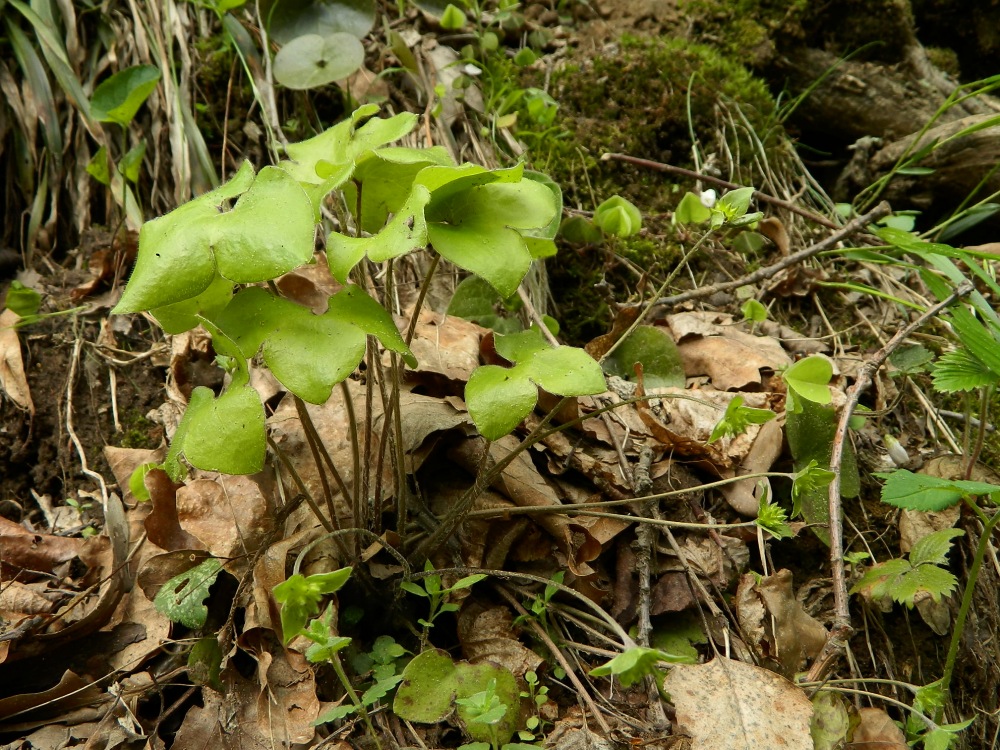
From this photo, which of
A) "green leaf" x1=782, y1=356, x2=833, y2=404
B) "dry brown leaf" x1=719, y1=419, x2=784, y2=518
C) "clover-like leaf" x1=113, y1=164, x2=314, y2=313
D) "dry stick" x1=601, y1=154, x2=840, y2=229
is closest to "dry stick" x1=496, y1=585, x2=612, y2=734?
"dry brown leaf" x1=719, y1=419, x2=784, y2=518

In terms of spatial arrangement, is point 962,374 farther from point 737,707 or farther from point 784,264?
point 737,707

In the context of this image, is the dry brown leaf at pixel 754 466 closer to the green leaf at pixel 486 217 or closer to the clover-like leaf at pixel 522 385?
the clover-like leaf at pixel 522 385

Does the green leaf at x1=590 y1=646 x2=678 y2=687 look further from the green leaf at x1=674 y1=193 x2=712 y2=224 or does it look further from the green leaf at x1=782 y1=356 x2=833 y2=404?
the green leaf at x1=674 y1=193 x2=712 y2=224

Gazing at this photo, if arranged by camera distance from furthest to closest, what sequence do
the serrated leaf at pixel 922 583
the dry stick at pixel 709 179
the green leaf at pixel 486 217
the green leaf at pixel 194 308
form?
the dry stick at pixel 709 179 → the serrated leaf at pixel 922 583 → the green leaf at pixel 194 308 → the green leaf at pixel 486 217

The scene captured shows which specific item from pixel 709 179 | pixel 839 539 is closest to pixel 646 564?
pixel 839 539

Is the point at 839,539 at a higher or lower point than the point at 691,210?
lower

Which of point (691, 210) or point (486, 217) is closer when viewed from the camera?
point (486, 217)

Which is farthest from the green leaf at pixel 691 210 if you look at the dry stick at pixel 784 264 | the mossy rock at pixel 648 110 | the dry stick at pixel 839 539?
the mossy rock at pixel 648 110
